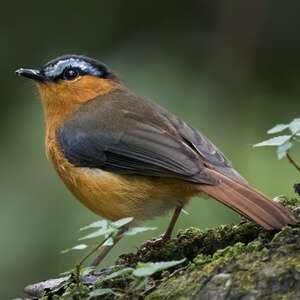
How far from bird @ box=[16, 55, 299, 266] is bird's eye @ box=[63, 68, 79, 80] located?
0.08 m

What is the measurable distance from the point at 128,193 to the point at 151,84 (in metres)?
2.33

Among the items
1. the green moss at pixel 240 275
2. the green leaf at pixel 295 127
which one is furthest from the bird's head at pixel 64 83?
the green leaf at pixel 295 127

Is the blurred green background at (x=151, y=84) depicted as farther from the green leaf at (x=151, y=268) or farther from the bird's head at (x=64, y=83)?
the green leaf at (x=151, y=268)

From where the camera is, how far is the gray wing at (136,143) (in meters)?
3.99

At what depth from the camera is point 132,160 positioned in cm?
414

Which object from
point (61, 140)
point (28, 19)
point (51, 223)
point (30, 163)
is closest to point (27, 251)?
point (51, 223)

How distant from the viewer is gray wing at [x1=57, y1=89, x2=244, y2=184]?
3986 mm

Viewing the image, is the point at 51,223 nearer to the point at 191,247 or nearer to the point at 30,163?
the point at 30,163

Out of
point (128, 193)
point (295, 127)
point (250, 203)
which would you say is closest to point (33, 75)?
point (128, 193)

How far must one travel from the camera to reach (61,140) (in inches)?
183

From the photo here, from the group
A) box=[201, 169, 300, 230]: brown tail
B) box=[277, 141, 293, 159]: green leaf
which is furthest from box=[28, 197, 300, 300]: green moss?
box=[277, 141, 293, 159]: green leaf

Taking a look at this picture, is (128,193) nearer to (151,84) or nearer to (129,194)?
(129,194)

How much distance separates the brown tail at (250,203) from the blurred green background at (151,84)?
1327 mm

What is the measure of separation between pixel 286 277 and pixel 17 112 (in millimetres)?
4272
